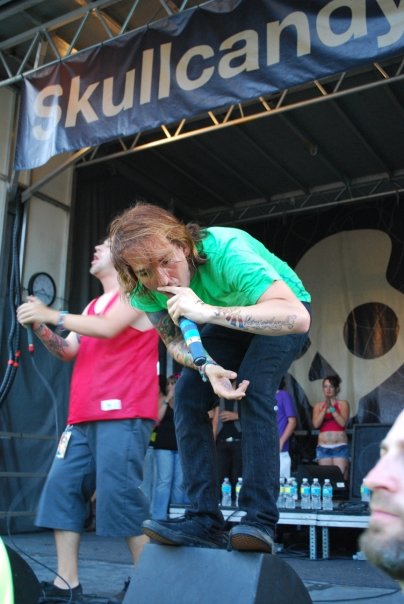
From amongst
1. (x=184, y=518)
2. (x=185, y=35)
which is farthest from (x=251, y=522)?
(x=185, y=35)

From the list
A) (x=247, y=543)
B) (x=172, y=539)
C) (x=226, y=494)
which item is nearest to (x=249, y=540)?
(x=247, y=543)

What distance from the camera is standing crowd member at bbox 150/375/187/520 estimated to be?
22.7ft

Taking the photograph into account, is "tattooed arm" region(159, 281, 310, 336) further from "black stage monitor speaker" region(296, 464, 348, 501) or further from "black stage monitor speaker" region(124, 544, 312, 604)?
"black stage monitor speaker" region(296, 464, 348, 501)

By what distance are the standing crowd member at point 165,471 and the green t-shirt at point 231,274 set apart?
15.3 feet

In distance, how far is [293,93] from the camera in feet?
25.6

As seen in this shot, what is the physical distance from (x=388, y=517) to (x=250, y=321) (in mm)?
1152

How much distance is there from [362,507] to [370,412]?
344cm

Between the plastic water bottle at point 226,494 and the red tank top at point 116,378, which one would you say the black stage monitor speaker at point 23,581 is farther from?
the plastic water bottle at point 226,494

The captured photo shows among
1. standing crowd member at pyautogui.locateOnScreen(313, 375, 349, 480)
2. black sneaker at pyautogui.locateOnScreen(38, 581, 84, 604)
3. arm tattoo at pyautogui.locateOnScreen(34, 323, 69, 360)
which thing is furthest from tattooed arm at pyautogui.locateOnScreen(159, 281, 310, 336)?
standing crowd member at pyautogui.locateOnScreen(313, 375, 349, 480)

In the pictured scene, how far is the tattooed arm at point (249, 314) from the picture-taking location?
2123 mm

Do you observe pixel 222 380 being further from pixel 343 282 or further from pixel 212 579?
pixel 343 282

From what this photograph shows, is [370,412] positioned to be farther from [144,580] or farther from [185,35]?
[144,580]

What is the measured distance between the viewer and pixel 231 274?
2.31 meters

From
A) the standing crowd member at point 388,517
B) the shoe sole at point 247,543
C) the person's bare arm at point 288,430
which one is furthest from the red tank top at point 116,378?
the person's bare arm at point 288,430
